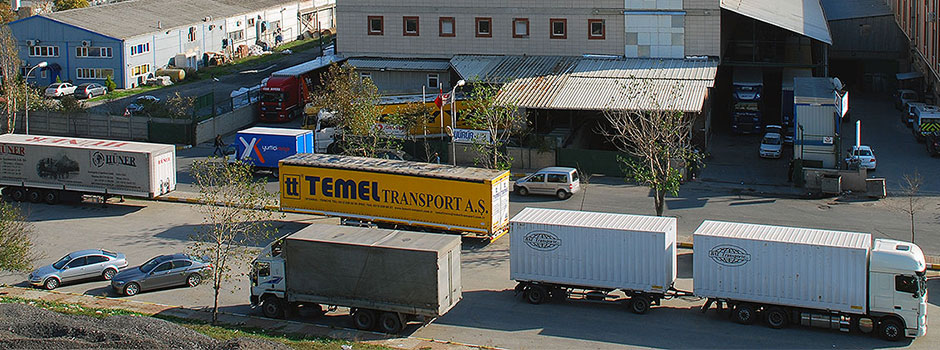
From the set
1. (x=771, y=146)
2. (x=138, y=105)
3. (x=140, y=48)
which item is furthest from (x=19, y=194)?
(x=771, y=146)

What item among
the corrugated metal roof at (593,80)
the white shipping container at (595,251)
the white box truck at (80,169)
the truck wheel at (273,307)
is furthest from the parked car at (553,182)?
the truck wheel at (273,307)

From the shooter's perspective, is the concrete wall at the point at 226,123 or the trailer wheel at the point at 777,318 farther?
the concrete wall at the point at 226,123

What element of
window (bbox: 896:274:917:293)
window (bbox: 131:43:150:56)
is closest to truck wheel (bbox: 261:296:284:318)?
window (bbox: 896:274:917:293)

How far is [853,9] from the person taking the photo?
81750mm

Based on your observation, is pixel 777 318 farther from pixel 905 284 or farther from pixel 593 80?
pixel 593 80

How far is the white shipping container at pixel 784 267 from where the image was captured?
29906 millimetres

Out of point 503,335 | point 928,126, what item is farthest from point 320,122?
point 928,126

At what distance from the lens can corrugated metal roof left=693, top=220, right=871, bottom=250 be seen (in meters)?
30.3

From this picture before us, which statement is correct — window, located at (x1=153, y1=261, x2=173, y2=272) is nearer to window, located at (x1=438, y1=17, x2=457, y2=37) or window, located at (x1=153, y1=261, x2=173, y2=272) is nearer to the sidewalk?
the sidewalk

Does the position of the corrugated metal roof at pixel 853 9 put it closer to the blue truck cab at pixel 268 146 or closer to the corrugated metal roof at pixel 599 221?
the blue truck cab at pixel 268 146

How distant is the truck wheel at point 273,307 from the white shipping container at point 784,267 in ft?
41.9

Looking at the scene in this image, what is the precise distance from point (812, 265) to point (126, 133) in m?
44.7

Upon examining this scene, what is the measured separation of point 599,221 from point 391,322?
7232 millimetres

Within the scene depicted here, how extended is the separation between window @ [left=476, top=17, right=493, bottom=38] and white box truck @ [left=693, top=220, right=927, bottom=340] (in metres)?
33.2
